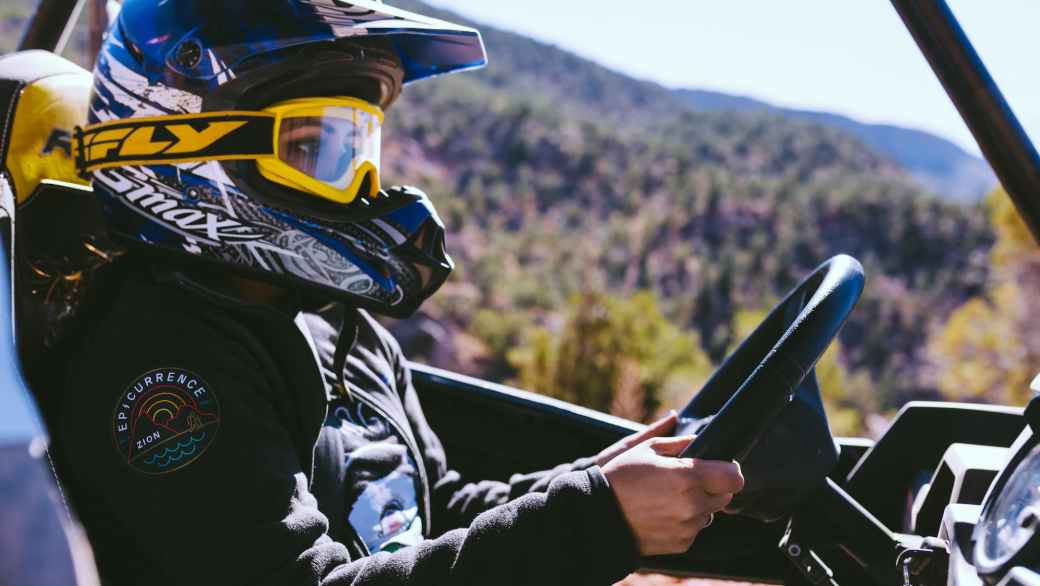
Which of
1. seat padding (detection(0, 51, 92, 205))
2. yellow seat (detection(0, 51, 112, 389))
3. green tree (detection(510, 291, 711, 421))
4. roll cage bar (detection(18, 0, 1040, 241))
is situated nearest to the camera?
roll cage bar (detection(18, 0, 1040, 241))

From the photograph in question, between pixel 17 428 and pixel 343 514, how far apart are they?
3.27ft

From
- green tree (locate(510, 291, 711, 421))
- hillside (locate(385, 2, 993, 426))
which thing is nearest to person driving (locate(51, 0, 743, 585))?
green tree (locate(510, 291, 711, 421))

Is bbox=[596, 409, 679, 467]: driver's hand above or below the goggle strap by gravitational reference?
below

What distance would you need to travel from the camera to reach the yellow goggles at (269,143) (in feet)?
5.58

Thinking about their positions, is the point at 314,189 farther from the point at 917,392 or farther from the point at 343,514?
the point at 917,392

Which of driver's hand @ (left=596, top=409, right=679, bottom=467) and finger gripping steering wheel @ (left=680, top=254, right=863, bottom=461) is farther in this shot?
driver's hand @ (left=596, top=409, right=679, bottom=467)

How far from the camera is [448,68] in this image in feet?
7.37

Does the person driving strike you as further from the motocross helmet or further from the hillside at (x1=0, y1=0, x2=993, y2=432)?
the hillside at (x1=0, y1=0, x2=993, y2=432)

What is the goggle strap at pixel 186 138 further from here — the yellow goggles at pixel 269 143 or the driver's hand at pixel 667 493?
the driver's hand at pixel 667 493

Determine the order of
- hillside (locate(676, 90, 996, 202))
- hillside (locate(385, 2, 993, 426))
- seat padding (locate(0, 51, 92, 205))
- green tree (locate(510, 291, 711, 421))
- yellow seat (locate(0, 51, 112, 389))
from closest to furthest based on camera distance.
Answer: yellow seat (locate(0, 51, 112, 389)) → seat padding (locate(0, 51, 92, 205)) → green tree (locate(510, 291, 711, 421)) → hillside (locate(385, 2, 993, 426)) → hillside (locate(676, 90, 996, 202))

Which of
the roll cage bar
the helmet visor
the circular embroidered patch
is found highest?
the roll cage bar

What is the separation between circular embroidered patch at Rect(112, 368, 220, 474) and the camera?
140cm

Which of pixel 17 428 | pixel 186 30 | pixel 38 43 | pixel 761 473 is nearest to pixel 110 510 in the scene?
pixel 17 428

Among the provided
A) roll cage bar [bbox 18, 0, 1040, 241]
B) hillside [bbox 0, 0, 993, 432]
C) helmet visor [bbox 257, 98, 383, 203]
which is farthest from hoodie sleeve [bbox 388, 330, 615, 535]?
hillside [bbox 0, 0, 993, 432]
